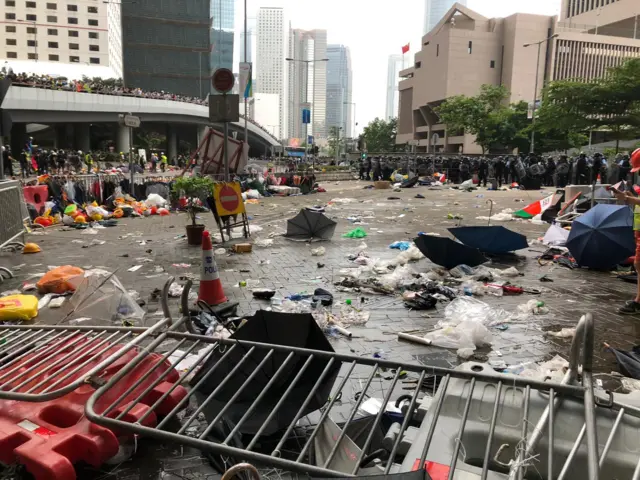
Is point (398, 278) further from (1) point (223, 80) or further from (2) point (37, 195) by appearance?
(2) point (37, 195)

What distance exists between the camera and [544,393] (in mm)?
2557

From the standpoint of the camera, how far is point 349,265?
8430mm

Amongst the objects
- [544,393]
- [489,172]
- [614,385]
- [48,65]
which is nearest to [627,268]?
[614,385]

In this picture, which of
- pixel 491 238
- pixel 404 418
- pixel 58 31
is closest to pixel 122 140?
pixel 491 238

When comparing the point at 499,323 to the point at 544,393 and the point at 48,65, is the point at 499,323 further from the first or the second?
the point at 48,65

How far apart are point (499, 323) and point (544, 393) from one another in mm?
3168

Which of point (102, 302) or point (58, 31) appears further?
point (58, 31)

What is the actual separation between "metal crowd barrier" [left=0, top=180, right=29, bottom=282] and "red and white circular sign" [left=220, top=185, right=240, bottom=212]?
11.3ft

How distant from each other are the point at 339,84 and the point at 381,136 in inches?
2485

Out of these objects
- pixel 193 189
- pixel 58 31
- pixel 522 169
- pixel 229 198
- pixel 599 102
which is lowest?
pixel 229 198

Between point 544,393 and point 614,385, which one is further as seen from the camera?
point 614,385

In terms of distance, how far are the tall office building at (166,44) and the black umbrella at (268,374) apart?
93.2m

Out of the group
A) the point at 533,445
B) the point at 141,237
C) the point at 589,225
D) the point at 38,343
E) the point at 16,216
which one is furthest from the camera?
the point at 141,237

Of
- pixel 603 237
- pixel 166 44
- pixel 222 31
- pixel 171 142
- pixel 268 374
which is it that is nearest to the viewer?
pixel 268 374
